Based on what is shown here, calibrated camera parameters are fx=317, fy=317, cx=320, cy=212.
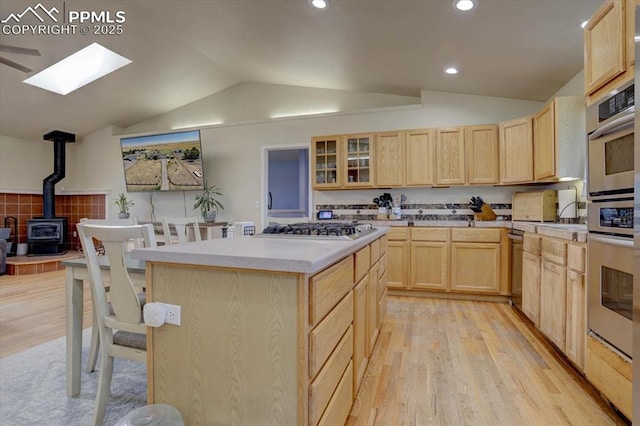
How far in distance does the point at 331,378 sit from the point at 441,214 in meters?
3.75

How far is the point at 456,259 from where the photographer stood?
3959 millimetres

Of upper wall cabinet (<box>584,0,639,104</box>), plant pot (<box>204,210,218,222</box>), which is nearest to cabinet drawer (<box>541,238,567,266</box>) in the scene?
upper wall cabinet (<box>584,0,639,104</box>)

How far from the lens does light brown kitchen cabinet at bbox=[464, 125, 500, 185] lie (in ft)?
13.3

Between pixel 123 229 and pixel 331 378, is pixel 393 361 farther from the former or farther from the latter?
pixel 123 229

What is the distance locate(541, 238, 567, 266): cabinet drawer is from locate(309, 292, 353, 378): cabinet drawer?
5.57 ft

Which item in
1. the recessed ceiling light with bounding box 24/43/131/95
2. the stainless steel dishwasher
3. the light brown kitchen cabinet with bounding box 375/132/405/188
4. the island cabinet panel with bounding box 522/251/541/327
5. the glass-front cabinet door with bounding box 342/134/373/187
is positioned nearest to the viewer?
the island cabinet panel with bounding box 522/251/541/327

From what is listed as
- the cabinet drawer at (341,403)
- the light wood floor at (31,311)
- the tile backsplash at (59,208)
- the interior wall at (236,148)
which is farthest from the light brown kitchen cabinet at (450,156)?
the tile backsplash at (59,208)

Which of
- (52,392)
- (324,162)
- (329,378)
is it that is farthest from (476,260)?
(52,392)

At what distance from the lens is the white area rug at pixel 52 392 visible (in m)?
1.71

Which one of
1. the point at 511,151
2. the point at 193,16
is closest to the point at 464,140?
the point at 511,151

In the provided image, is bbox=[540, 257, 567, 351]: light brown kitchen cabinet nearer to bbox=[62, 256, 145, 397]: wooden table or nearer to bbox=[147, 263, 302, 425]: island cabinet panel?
bbox=[147, 263, 302, 425]: island cabinet panel

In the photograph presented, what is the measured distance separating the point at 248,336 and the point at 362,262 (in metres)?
0.92

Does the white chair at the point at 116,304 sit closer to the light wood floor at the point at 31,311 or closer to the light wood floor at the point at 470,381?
the light wood floor at the point at 470,381

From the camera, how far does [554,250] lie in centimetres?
240
